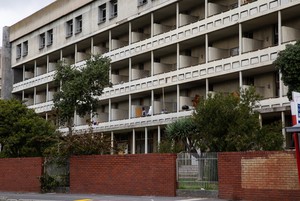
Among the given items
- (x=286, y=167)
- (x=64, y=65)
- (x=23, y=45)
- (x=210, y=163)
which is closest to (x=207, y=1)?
(x=64, y=65)

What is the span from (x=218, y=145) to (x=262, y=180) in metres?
4.74

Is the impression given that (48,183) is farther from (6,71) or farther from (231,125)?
(6,71)

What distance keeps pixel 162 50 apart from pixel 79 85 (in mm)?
12659

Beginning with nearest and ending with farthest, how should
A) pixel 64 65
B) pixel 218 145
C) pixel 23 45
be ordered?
pixel 218 145 → pixel 64 65 → pixel 23 45

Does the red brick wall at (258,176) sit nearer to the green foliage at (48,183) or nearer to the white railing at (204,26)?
the green foliage at (48,183)

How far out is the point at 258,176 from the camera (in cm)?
1997

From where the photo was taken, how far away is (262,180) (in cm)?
1986

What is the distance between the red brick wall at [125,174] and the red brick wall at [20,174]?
262 cm

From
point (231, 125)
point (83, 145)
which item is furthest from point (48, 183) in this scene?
point (231, 125)

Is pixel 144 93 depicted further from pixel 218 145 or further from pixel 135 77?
pixel 218 145

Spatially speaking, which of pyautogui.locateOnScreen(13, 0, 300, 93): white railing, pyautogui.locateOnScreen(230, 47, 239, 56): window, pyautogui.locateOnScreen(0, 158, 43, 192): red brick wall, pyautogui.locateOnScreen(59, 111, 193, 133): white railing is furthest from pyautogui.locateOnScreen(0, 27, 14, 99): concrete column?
pyautogui.locateOnScreen(230, 47, 239, 56): window

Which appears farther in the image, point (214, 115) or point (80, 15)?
point (80, 15)

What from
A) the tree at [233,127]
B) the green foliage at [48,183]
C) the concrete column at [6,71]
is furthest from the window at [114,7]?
the tree at [233,127]

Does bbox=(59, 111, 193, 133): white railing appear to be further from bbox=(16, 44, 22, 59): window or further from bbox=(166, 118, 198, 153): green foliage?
bbox=(16, 44, 22, 59): window
